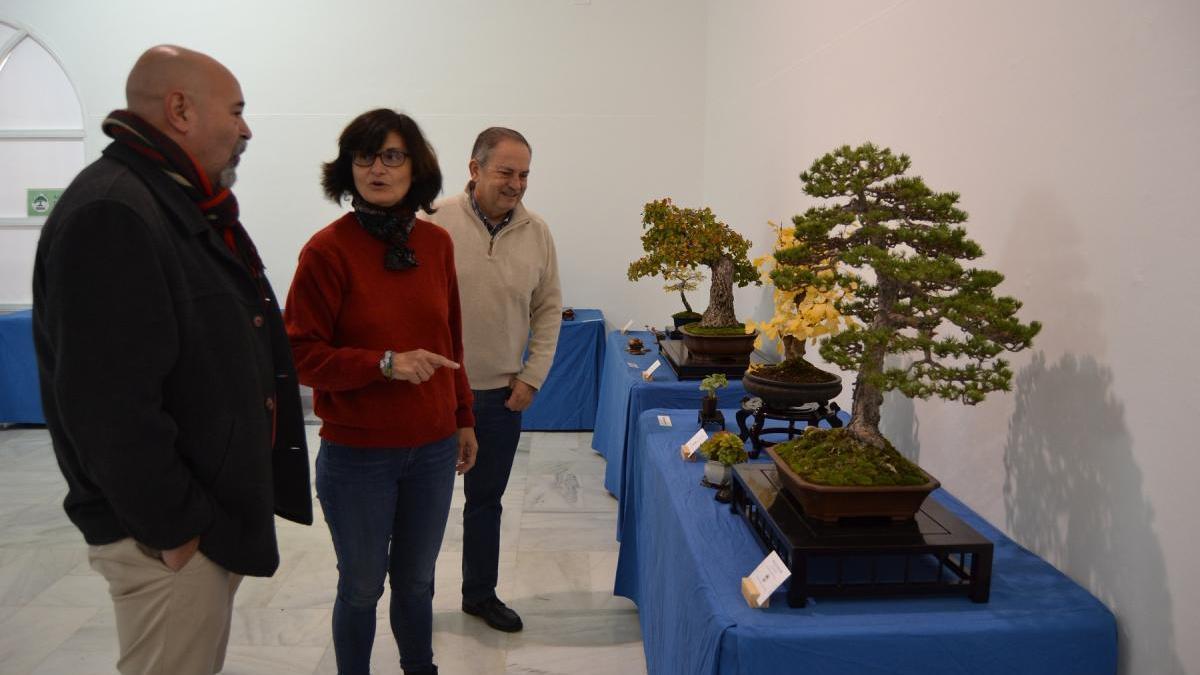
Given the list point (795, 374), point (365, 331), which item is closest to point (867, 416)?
point (795, 374)

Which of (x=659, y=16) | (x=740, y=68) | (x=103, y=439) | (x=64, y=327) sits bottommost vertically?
(x=103, y=439)

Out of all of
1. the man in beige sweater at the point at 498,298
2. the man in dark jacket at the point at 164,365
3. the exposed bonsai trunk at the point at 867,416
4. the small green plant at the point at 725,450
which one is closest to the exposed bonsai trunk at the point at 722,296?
the man in beige sweater at the point at 498,298

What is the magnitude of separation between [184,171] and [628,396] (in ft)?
5.84

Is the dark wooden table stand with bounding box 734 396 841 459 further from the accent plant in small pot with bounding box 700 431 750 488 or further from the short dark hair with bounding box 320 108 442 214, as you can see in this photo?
the short dark hair with bounding box 320 108 442 214

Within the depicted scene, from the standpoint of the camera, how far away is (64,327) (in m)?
0.91

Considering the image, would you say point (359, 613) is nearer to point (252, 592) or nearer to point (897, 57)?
point (252, 592)

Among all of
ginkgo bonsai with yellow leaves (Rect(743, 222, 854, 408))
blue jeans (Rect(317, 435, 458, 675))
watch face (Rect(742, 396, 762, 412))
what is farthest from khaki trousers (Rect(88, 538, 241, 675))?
watch face (Rect(742, 396, 762, 412))

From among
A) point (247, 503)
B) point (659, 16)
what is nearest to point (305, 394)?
point (659, 16)

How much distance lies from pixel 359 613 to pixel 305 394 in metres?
4.01

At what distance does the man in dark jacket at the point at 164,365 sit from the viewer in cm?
92

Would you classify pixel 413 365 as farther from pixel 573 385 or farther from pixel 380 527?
pixel 573 385

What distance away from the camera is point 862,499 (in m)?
1.15

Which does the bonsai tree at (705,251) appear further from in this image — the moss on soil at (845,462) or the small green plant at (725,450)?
the moss on soil at (845,462)

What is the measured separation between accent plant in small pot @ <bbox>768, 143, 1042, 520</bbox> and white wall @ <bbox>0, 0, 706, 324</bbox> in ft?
12.1
